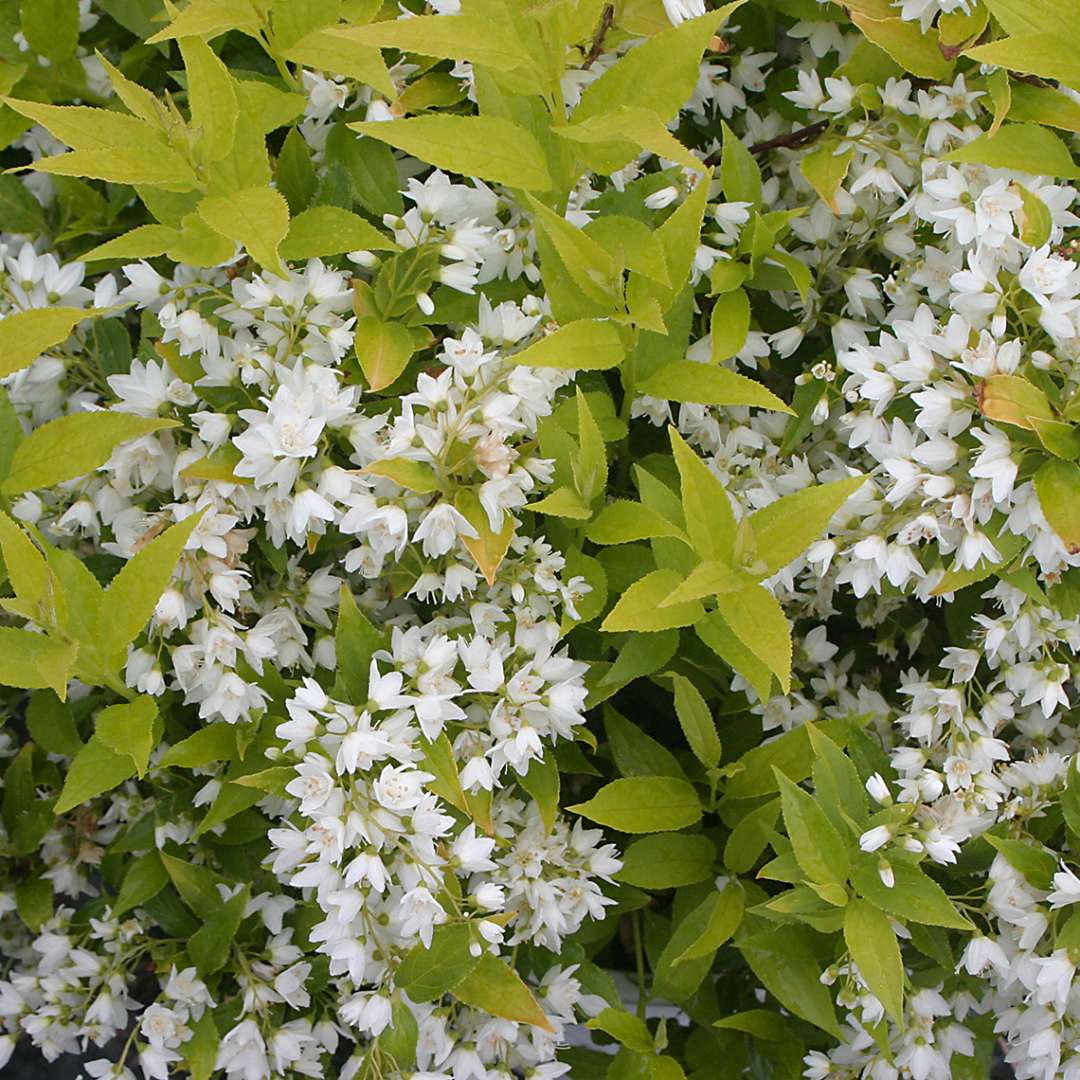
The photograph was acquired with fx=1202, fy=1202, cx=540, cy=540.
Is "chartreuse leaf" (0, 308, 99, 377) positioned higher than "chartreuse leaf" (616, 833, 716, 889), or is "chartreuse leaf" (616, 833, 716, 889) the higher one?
"chartreuse leaf" (0, 308, 99, 377)

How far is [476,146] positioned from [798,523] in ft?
1.82

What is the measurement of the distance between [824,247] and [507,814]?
918 millimetres

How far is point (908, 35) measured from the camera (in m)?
1.56

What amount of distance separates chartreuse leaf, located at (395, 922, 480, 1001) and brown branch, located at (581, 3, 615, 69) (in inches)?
43.5

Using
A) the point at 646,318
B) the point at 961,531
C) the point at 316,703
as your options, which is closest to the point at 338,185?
the point at 646,318

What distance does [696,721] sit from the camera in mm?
1617

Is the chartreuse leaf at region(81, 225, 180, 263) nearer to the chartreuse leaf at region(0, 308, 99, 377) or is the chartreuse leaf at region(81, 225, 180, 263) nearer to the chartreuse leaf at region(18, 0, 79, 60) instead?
the chartreuse leaf at region(0, 308, 99, 377)

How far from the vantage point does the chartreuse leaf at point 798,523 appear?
1315mm

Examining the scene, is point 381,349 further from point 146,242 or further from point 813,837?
point 813,837

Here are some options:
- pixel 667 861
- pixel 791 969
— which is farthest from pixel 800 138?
pixel 791 969

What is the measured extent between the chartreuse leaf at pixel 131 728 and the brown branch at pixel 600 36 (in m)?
0.98

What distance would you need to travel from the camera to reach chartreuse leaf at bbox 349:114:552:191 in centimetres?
132

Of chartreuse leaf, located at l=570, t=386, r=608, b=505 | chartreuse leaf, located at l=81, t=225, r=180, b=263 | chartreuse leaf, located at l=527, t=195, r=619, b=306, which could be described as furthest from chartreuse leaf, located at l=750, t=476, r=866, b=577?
chartreuse leaf, located at l=81, t=225, r=180, b=263

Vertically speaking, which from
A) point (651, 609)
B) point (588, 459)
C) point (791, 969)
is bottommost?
point (791, 969)
